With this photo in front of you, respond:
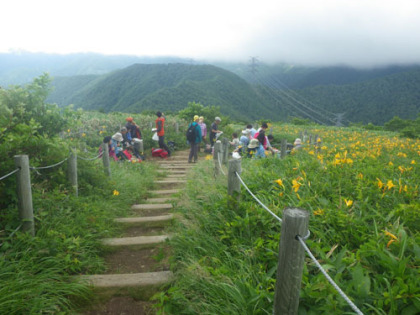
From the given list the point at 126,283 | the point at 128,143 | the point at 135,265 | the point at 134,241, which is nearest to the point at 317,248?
the point at 126,283

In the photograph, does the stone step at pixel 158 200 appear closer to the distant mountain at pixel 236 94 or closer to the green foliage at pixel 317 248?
the green foliage at pixel 317 248

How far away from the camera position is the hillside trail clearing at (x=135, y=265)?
250 centimetres

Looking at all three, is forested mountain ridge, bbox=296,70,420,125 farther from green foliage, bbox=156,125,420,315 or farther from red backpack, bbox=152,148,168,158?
green foliage, bbox=156,125,420,315

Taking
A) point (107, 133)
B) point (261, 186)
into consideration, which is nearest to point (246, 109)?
point (107, 133)

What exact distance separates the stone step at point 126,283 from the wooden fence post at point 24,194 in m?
0.89

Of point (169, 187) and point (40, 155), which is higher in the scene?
point (40, 155)

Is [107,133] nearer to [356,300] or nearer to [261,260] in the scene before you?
[261,260]

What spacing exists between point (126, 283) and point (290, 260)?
6.12 ft

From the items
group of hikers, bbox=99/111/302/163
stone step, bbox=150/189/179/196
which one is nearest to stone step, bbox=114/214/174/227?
stone step, bbox=150/189/179/196

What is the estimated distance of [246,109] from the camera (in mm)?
96375

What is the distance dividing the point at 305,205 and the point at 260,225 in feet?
1.96

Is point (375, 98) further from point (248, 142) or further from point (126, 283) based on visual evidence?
point (126, 283)

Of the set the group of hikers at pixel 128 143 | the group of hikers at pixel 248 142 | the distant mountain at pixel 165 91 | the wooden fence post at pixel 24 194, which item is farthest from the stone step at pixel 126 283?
the distant mountain at pixel 165 91

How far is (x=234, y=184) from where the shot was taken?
10.7ft
